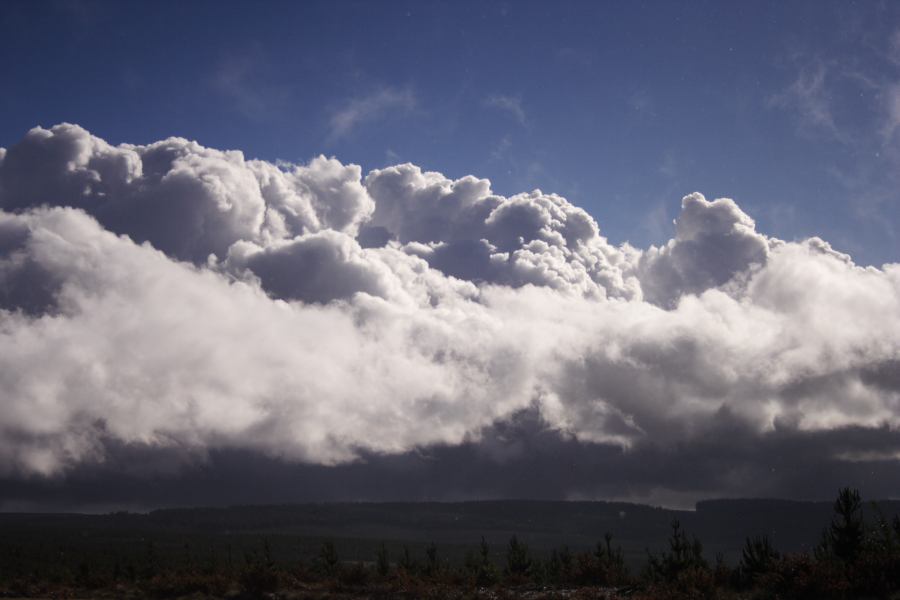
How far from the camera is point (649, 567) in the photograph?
4275 centimetres

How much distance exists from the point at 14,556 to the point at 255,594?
101 m

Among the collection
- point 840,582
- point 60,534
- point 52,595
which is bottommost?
point 60,534

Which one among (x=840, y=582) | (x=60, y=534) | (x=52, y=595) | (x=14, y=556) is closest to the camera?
(x=840, y=582)

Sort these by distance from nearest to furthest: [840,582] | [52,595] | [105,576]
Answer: [840,582]
[52,595]
[105,576]

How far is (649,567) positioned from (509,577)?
825 cm

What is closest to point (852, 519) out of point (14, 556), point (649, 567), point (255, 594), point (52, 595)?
point (649, 567)

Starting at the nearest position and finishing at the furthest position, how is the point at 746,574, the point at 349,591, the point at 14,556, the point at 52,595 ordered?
the point at 746,574, the point at 349,591, the point at 52,595, the point at 14,556

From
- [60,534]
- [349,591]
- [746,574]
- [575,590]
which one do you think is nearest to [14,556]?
[60,534]

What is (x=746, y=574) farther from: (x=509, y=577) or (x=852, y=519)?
(x=509, y=577)

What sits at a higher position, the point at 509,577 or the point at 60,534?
the point at 509,577

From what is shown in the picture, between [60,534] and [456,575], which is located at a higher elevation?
[456,575]

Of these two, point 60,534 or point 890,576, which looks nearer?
point 890,576

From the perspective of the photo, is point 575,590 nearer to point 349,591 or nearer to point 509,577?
point 509,577

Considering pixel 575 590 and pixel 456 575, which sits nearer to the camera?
pixel 575 590
